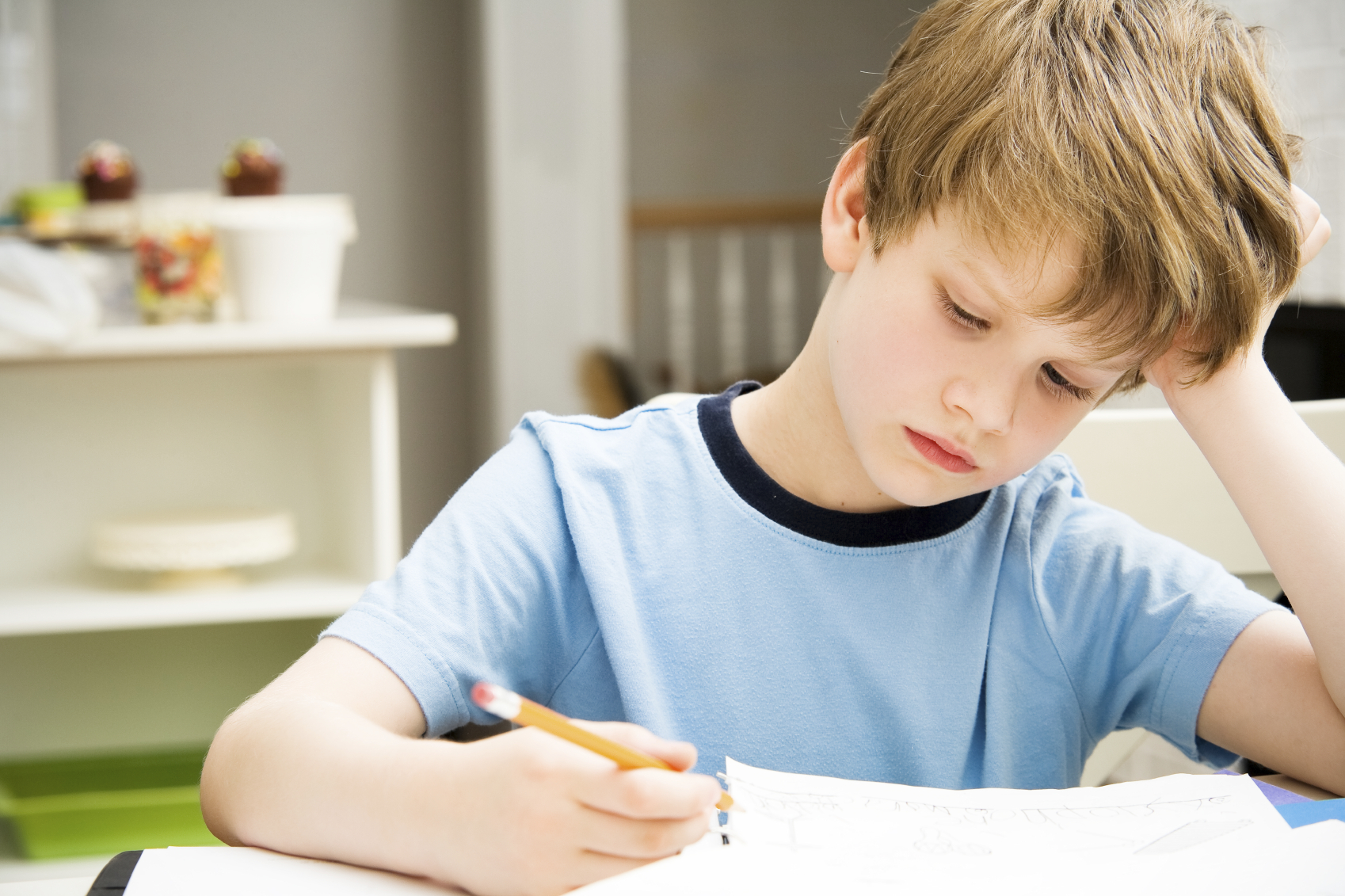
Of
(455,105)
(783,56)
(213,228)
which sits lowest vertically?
(213,228)

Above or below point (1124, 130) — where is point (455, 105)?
above

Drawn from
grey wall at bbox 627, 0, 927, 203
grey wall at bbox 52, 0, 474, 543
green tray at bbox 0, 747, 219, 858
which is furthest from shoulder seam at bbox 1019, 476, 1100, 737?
grey wall at bbox 627, 0, 927, 203

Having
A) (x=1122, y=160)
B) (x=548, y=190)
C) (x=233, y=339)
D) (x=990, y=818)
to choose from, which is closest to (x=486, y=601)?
(x=990, y=818)

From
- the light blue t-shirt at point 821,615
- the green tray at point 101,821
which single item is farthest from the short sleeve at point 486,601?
the green tray at point 101,821

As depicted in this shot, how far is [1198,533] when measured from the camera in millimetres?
859

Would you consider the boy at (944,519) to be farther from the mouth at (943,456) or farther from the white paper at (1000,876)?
the white paper at (1000,876)

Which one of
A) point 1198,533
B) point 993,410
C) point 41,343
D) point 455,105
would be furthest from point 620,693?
point 455,105

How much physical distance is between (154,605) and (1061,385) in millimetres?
1025

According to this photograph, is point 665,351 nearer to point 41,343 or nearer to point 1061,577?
point 41,343

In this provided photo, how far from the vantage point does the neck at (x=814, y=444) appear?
0.67 meters

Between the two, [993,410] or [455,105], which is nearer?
[993,410]

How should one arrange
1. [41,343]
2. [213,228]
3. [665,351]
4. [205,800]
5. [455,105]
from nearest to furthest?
1. [205,800]
2. [41,343]
3. [213,228]
4. [455,105]
5. [665,351]

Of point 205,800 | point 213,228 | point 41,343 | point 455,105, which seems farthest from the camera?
point 455,105

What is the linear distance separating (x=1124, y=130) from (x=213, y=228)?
3.62 ft
